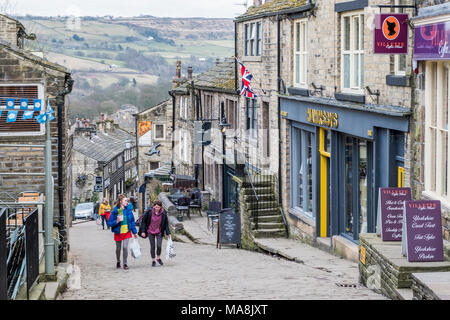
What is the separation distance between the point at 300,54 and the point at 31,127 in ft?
23.5

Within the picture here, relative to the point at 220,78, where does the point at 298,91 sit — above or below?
below

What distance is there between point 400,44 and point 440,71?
157 centimetres

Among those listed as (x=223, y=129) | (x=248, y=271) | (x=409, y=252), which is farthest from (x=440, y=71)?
(x=223, y=129)

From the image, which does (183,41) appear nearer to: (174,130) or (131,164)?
(131,164)

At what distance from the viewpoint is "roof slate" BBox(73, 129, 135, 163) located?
219 ft

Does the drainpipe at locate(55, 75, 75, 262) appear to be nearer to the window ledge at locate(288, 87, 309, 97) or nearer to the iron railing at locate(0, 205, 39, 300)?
the window ledge at locate(288, 87, 309, 97)

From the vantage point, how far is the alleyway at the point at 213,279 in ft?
35.9

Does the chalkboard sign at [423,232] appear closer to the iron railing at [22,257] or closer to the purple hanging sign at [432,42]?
the purple hanging sign at [432,42]

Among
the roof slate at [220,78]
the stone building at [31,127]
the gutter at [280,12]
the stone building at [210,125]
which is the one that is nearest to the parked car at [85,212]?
the stone building at [210,125]

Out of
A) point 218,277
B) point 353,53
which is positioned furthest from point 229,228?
point 218,277

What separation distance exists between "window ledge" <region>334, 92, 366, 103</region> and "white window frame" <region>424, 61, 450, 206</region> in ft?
10.5

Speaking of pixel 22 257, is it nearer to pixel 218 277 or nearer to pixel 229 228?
pixel 218 277

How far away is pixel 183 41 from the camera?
195000 millimetres

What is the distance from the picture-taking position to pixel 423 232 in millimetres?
10180
